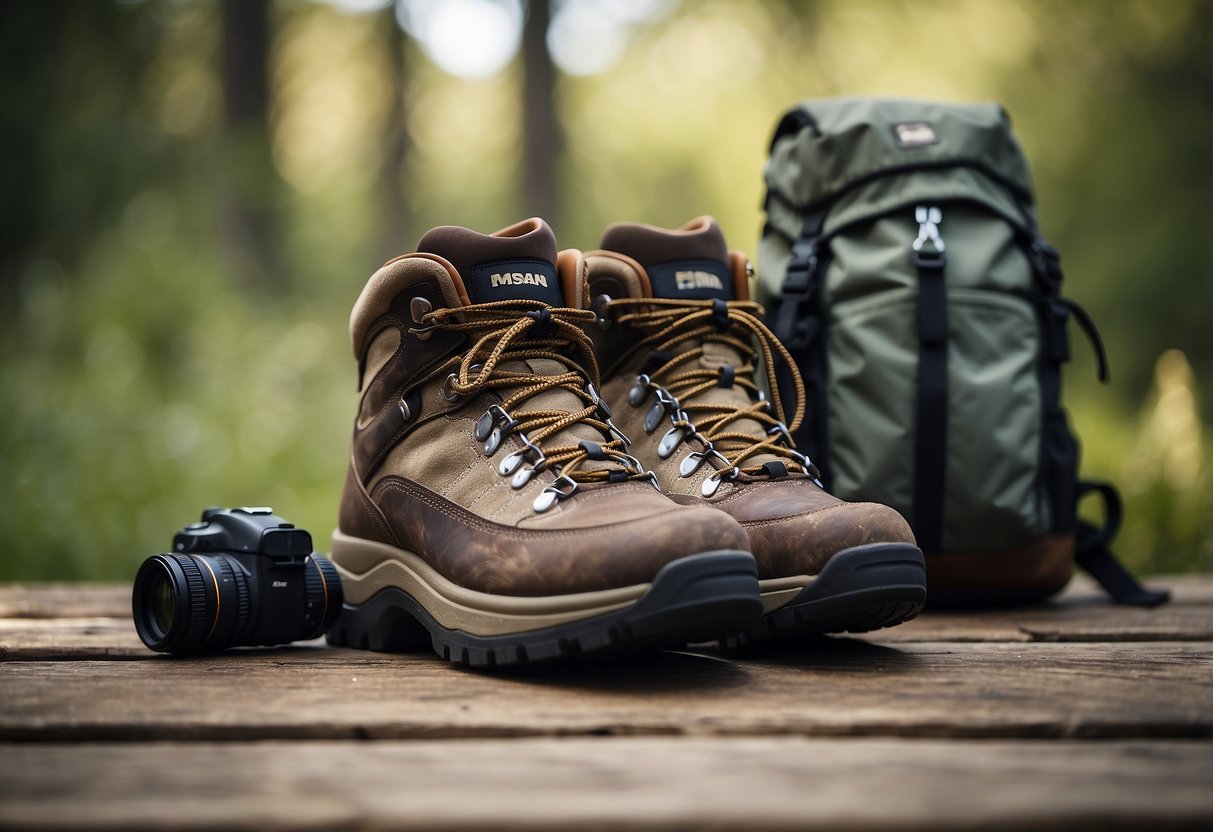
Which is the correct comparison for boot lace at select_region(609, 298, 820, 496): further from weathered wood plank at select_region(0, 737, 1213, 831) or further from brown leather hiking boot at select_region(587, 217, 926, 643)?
weathered wood plank at select_region(0, 737, 1213, 831)

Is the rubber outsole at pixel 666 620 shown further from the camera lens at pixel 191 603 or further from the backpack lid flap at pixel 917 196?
the backpack lid flap at pixel 917 196

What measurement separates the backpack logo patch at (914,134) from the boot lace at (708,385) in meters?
0.53

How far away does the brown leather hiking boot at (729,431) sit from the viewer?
133 cm

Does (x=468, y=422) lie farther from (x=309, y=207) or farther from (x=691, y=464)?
(x=309, y=207)

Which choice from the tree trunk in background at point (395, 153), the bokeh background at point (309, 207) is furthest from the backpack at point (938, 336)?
the tree trunk in background at point (395, 153)

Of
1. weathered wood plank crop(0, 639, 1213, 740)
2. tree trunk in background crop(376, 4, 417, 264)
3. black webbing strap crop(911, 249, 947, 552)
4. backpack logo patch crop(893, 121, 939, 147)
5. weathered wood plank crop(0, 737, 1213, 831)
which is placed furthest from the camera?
tree trunk in background crop(376, 4, 417, 264)

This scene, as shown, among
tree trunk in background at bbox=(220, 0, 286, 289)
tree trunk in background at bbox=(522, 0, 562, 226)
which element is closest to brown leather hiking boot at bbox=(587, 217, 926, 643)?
tree trunk in background at bbox=(220, 0, 286, 289)

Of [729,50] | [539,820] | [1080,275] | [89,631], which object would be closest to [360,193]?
[729,50]

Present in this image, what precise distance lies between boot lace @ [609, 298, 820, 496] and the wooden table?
0.90 ft

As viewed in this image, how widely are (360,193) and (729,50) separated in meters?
9.20

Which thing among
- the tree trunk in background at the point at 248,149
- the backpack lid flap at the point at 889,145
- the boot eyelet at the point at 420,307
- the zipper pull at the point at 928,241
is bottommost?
the boot eyelet at the point at 420,307

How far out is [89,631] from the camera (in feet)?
5.80

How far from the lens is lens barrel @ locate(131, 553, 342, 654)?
1416mm

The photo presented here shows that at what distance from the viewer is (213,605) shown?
1424 mm
